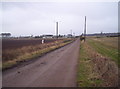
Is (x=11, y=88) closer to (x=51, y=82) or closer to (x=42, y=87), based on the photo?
(x=42, y=87)

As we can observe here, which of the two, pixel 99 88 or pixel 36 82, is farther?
pixel 36 82

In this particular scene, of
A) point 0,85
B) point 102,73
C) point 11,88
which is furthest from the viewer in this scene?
point 102,73

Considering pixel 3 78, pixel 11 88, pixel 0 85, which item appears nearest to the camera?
pixel 11 88

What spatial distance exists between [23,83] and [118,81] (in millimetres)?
4797

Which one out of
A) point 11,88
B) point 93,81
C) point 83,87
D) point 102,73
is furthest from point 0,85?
point 102,73

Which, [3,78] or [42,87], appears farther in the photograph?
[3,78]

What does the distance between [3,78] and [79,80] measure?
4.15m

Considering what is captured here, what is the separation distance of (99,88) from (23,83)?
142 inches

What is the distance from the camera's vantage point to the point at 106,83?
7.41 m

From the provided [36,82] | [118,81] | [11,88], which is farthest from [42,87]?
[118,81]

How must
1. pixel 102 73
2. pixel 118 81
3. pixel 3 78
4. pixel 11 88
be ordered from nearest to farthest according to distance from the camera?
pixel 11 88 → pixel 118 81 → pixel 3 78 → pixel 102 73

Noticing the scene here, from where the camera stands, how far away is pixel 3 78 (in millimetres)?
8242

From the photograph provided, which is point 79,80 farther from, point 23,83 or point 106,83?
point 23,83

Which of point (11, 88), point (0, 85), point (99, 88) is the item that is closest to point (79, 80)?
point (99, 88)
